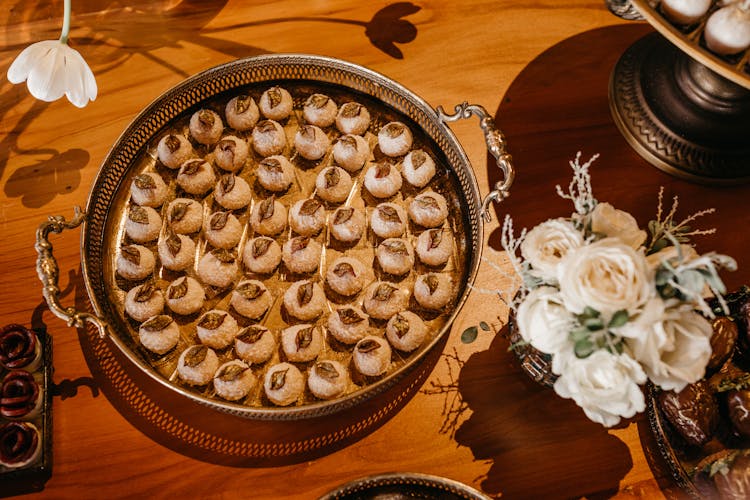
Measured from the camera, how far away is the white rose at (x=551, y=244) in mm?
979

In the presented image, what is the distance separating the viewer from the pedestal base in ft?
5.26

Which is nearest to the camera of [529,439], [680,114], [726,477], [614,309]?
[614,309]

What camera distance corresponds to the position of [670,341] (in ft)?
3.07

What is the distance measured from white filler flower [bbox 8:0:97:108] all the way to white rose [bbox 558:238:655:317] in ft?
4.07

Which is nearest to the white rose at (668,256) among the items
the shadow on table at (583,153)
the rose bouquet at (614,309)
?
the rose bouquet at (614,309)

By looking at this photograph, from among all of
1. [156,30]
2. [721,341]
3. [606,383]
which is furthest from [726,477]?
[156,30]

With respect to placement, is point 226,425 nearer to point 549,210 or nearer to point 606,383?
point 606,383

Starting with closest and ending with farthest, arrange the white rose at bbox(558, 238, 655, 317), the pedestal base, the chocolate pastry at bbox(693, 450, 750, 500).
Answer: the white rose at bbox(558, 238, 655, 317) → the chocolate pastry at bbox(693, 450, 750, 500) → the pedestal base

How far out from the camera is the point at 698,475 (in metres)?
1.28

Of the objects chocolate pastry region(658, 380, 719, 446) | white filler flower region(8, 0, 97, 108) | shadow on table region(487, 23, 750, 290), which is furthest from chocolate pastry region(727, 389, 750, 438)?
white filler flower region(8, 0, 97, 108)

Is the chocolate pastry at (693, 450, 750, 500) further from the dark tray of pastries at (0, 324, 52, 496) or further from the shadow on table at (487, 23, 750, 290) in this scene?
the dark tray of pastries at (0, 324, 52, 496)

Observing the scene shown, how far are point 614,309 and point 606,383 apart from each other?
0.44 ft

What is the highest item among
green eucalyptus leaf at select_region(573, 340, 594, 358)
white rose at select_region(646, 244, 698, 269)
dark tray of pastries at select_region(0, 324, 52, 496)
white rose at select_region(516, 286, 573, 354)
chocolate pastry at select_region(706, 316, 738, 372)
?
white rose at select_region(646, 244, 698, 269)

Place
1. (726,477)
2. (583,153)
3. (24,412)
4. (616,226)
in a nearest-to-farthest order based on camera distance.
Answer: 1. (616,226)
2. (726,477)
3. (24,412)
4. (583,153)
